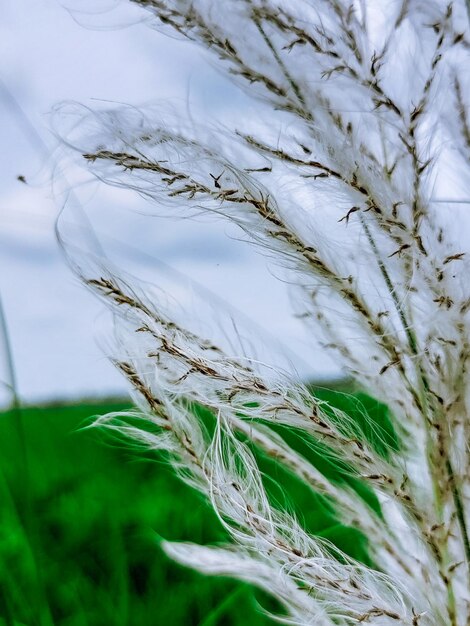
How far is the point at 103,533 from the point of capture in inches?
32.8

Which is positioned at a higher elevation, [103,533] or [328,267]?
[328,267]

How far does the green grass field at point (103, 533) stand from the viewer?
→ 29.9 inches

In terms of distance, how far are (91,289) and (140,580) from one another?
478mm

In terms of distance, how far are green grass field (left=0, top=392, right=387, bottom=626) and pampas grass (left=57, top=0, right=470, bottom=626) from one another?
238 mm

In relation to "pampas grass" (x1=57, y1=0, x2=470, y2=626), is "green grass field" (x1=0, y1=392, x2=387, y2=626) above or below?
below

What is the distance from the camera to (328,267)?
45 centimetres

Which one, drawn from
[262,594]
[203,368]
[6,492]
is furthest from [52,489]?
[203,368]

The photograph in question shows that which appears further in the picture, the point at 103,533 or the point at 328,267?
the point at 103,533

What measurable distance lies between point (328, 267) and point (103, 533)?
20.9 inches

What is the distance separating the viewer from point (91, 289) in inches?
18.3

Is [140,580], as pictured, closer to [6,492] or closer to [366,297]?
[6,492]

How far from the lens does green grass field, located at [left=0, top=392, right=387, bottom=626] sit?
760 millimetres

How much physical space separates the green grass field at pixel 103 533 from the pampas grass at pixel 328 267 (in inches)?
9.4

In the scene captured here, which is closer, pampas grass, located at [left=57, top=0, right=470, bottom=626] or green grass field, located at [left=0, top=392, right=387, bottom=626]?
pampas grass, located at [left=57, top=0, right=470, bottom=626]
